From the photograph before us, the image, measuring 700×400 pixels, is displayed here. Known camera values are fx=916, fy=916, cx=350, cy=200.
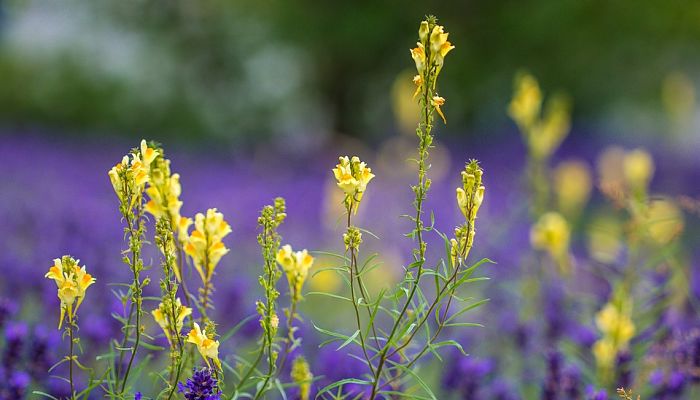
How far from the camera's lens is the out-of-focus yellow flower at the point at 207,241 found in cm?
177

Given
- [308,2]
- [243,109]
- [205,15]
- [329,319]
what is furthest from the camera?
[243,109]

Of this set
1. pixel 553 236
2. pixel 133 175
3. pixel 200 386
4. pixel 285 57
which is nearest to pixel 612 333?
pixel 553 236

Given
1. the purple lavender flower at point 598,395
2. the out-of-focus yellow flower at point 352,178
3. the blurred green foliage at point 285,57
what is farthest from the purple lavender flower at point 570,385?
the blurred green foliage at point 285,57

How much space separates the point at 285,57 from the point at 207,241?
15.5 meters

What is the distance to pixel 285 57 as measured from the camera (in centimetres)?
1705

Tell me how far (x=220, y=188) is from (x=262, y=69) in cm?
779

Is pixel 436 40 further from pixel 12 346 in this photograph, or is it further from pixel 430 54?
pixel 12 346

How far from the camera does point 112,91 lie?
54.1 feet

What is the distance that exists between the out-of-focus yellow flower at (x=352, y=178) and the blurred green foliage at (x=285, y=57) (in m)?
12.2

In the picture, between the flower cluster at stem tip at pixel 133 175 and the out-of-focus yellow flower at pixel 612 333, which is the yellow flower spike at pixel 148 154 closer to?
the flower cluster at stem tip at pixel 133 175

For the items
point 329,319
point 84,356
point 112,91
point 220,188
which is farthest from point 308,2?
point 84,356

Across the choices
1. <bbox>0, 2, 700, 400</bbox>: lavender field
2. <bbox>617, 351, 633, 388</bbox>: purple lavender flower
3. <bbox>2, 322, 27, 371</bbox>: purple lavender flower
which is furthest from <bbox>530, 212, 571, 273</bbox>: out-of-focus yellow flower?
<bbox>2, 322, 27, 371</bbox>: purple lavender flower

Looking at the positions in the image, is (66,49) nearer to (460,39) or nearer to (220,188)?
(460,39)

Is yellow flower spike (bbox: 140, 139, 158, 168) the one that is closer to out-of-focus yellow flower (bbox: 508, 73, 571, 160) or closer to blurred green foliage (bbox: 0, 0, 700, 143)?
out-of-focus yellow flower (bbox: 508, 73, 571, 160)
